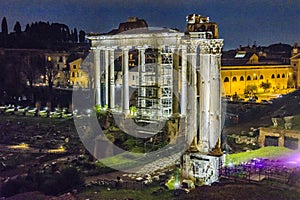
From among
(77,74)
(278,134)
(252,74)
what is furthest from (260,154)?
(77,74)

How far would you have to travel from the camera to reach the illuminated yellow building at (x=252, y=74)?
29188 millimetres

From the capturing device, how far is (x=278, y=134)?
15.0m

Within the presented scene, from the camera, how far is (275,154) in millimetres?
12812

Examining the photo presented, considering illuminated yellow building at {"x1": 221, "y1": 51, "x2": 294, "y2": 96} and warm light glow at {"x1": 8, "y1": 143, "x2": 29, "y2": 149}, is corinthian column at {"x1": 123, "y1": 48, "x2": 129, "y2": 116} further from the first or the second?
illuminated yellow building at {"x1": 221, "y1": 51, "x2": 294, "y2": 96}

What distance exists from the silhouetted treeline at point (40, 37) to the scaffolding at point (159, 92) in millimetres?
25227

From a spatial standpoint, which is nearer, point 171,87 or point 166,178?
point 166,178

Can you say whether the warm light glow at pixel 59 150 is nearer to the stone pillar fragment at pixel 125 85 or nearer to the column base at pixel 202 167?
the stone pillar fragment at pixel 125 85

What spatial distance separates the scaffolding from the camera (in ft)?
54.6

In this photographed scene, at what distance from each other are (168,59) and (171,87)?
0.97 m

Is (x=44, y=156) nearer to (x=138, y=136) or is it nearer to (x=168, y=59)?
(x=138, y=136)

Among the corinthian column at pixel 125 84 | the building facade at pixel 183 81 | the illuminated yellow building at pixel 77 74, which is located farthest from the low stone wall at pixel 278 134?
the illuminated yellow building at pixel 77 74

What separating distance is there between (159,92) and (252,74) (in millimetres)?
15378

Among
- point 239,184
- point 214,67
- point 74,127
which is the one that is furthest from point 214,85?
point 74,127

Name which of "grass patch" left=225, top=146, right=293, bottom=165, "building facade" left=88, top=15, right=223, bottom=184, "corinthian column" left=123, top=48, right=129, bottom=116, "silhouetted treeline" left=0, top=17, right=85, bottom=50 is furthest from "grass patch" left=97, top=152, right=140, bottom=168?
"silhouetted treeline" left=0, top=17, right=85, bottom=50
